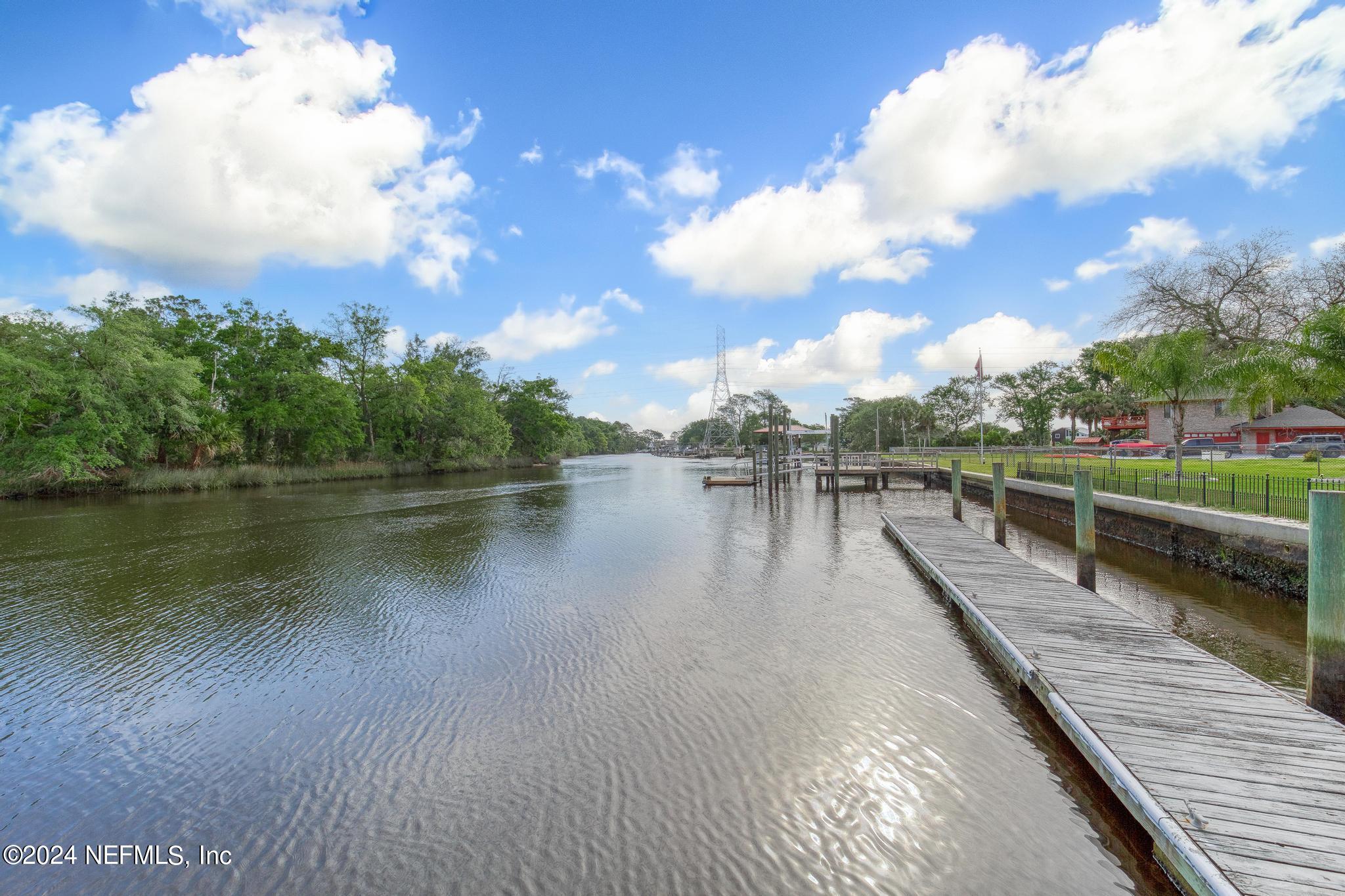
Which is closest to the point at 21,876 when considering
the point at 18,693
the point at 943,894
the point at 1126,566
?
the point at 18,693

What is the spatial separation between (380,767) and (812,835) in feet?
11.6

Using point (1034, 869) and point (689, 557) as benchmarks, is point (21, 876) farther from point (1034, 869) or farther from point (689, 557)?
point (689, 557)

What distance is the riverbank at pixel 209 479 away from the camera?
2511 cm

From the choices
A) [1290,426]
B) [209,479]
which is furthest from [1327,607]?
[1290,426]

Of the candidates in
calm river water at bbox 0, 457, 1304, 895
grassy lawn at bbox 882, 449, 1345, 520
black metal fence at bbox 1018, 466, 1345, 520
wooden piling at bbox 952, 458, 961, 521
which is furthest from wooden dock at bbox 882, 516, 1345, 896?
wooden piling at bbox 952, 458, 961, 521

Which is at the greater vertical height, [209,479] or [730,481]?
[209,479]

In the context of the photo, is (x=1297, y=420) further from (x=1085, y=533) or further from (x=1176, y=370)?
(x=1085, y=533)

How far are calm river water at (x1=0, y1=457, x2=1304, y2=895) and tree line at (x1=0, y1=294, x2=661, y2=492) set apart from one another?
56.0 ft

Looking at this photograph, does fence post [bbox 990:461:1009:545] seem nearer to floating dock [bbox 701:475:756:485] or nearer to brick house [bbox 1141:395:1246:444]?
floating dock [bbox 701:475:756:485]

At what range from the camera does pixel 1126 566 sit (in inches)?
440

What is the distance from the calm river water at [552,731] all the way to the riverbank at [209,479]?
19106 mm

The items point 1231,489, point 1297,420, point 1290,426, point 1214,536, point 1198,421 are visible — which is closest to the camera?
point 1214,536

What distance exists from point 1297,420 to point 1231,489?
33236 mm

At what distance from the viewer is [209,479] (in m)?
29.1
